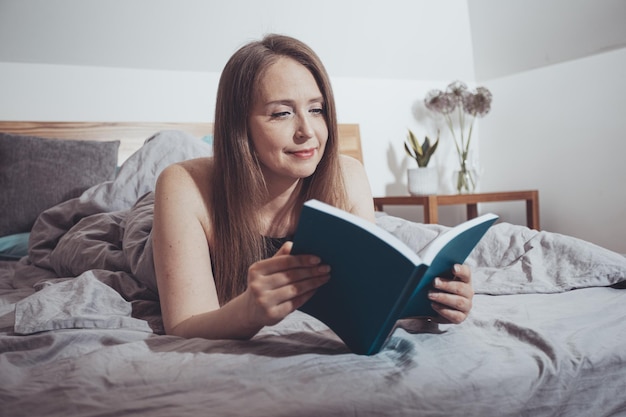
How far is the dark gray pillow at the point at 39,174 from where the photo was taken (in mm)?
1939

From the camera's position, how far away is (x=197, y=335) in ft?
2.87

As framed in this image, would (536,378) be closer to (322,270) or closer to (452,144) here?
(322,270)

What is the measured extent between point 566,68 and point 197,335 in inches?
102

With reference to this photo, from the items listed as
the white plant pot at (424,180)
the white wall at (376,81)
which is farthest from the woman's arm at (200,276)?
the white plant pot at (424,180)

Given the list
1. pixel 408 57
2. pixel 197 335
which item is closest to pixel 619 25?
pixel 408 57

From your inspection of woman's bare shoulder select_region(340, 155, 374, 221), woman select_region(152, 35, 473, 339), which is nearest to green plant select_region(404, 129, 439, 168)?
woman's bare shoulder select_region(340, 155, 374, 221)

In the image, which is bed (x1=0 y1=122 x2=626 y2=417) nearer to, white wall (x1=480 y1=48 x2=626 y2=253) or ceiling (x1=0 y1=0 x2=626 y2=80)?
ceiling (x1=0 y1=0 x2=626 y2=80)

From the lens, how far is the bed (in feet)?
2.12

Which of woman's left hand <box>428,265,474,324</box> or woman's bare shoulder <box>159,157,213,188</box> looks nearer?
woman's left hand <box>428,265,474,324</box>

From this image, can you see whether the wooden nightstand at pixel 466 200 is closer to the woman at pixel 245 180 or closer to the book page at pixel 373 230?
the woman at pixel 245 180

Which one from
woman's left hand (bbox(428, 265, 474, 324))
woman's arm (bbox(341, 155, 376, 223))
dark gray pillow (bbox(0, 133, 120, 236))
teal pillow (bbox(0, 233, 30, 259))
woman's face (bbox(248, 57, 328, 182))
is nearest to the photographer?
woman's left hand (bbox(428, 265, 474, 324))

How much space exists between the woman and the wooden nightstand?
157 cm

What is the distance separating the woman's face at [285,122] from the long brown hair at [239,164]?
23mm

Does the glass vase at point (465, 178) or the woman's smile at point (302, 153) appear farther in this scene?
the glass vase at point (465, 178)
